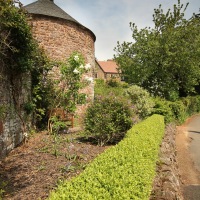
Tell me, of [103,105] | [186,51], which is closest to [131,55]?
[186,51]

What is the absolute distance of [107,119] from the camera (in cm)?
740

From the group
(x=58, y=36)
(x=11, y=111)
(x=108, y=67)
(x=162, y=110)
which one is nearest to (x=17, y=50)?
(x=11, y=111)

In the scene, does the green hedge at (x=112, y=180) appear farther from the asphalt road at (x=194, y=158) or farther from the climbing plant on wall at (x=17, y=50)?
the climbing plant on wall at (x=17, y=50)

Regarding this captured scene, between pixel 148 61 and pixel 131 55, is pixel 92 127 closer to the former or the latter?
pixel 148 61

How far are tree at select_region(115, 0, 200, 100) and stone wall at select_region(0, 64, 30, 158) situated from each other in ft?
44.4

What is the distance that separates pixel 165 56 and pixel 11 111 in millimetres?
15266

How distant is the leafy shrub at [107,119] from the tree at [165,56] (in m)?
11.9

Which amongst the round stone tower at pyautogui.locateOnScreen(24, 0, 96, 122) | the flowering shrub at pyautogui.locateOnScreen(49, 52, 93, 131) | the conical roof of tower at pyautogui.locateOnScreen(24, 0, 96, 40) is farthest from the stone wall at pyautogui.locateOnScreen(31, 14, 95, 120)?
the flowering shrub at pyautogui.locateOnScreen(49, 52, 93, 131)

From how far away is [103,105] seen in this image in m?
7.82

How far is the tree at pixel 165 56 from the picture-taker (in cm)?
1841

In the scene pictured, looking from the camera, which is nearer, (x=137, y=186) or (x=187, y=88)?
(x=137, y=186)

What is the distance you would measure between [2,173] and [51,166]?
114 cm

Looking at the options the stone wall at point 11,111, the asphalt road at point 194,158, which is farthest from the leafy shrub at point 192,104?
the stone wall at point 11,111

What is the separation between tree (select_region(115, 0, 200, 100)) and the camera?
1841 cm
